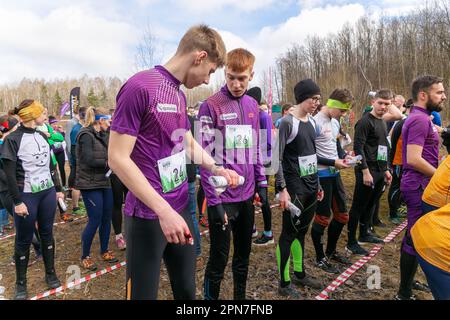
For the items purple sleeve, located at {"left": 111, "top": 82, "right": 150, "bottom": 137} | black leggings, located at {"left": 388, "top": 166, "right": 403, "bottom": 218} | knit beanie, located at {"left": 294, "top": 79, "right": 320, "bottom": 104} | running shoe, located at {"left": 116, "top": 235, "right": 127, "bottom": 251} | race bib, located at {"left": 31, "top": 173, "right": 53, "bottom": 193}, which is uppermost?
knit beanie, located at {"left": 294, "top": 79, "right": 320, "bottom": 104}

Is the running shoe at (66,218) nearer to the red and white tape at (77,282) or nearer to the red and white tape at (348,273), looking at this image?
the red and white tape at (77,282)

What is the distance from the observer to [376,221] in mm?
5484

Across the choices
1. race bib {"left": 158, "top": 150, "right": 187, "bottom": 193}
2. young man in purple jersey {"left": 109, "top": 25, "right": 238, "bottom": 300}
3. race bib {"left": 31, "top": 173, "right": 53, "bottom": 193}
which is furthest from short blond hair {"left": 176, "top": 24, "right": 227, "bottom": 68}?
race bib {"left": 31, "top": 173, "right": 53, "bottom": 193}

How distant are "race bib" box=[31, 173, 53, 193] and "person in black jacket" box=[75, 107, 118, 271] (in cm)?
42

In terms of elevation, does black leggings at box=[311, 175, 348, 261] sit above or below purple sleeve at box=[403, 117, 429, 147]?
below

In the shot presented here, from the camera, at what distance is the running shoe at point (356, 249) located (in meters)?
4.20

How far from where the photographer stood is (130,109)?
145cm

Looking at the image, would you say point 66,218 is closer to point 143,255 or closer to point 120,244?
point 120,244

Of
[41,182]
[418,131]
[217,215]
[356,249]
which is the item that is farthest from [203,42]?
[356,249]

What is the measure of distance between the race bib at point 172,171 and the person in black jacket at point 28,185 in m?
2.36

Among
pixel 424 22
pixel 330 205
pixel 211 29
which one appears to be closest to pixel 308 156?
pixel 330 205

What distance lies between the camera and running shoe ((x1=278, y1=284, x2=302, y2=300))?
10.3ft

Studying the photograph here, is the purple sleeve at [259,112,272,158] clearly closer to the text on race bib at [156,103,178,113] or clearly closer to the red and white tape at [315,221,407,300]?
the red and white tape at [315,221,407,300]
